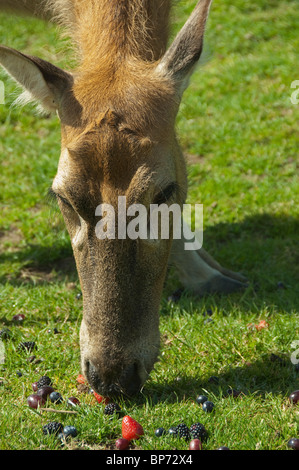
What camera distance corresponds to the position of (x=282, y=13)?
1180cm

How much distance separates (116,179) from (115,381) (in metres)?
1.33

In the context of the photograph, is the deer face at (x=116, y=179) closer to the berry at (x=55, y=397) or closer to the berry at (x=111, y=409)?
the berry at (x=111, y=409)

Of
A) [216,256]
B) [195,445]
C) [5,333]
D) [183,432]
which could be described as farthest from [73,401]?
[216,256]

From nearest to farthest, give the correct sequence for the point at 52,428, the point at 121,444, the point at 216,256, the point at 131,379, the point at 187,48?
1. the point at 121,444
2. the point at 52,428
3. the point at 131,379
4. the point at 187,48
5. the point at 216,256

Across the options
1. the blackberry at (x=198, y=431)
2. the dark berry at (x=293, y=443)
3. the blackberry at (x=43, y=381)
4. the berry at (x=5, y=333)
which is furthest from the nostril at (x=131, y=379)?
the berry at (x=5, y=333)

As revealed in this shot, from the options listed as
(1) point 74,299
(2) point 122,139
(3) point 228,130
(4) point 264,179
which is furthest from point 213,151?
(2) point 122,139

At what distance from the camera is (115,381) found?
4.46m

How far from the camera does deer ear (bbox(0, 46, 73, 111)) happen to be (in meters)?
4.75

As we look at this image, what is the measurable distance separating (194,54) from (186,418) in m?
2.54

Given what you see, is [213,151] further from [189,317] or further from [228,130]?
[189,317]

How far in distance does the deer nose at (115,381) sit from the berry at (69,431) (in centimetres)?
31

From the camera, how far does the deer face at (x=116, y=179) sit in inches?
174

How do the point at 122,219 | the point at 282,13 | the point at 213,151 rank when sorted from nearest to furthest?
1. the point at 122,219
2. the point at 213,151
3. the point at 282,13

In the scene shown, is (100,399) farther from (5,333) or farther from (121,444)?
(5,333)
